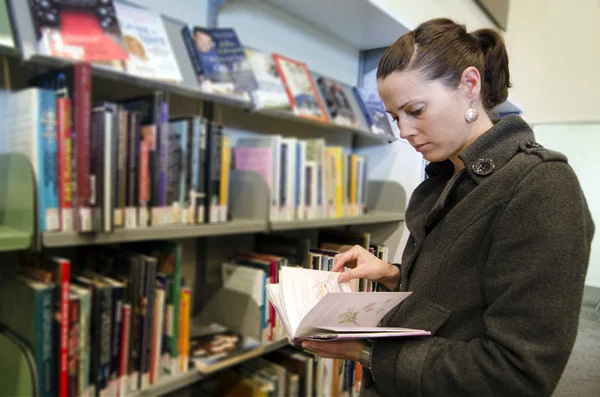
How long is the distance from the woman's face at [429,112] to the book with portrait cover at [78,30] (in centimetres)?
63

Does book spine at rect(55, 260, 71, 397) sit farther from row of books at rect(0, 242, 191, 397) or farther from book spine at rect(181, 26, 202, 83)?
book spine at rect(181, 26, 202, 83)

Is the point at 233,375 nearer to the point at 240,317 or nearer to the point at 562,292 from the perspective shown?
the point at 240,317

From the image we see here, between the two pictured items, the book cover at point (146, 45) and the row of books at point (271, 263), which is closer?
the book cover at point (146, 45)

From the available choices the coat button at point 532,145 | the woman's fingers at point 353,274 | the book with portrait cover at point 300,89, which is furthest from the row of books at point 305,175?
the coat button at point 532,145

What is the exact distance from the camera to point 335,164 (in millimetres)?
1506

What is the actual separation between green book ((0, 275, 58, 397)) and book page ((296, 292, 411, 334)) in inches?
22.3

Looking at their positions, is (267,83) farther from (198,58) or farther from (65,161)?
(65,161)

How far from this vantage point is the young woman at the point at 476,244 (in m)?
0.58

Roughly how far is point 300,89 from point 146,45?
598 mm

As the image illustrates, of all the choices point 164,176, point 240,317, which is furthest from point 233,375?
point 164,176

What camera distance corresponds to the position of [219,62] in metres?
1.16

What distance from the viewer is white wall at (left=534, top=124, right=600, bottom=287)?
101 cm

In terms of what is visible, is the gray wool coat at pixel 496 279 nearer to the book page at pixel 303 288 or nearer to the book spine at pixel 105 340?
the book page at pixel 303 288

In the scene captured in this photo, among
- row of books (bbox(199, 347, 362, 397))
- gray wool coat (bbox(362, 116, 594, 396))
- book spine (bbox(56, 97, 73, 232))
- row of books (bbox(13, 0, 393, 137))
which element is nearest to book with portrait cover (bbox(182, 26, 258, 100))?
row of books (bbox(13, 0, 393, 137))
